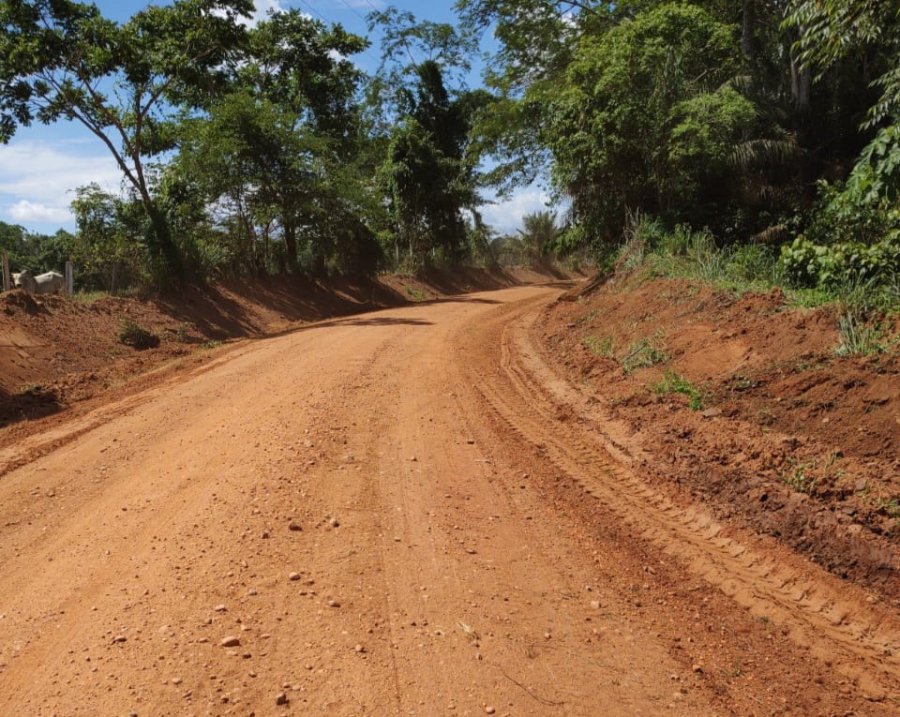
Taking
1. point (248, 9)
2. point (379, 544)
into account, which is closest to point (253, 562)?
point (379, 544)

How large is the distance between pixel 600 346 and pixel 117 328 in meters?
9.36

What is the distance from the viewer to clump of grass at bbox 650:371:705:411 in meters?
6.39

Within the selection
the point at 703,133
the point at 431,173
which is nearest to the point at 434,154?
the point at 431,173

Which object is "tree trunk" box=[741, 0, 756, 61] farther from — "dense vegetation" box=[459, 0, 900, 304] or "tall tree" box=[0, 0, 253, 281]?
"tall tree" box=[0, 0, 253, 281]

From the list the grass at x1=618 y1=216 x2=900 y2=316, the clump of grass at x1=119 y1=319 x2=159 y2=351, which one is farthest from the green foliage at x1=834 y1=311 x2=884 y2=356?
the clump of grass at x1=119 y1=319 x2=159 y2=351

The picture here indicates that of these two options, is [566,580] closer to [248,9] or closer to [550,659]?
[550,659]

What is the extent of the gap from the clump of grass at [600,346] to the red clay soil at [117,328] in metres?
6.70

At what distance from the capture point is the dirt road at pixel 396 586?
3.05 metres

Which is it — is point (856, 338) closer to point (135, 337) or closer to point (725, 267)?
point (725, 267)

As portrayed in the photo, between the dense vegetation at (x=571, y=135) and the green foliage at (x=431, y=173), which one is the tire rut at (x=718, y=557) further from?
the green foliage at (x=431, y=173)

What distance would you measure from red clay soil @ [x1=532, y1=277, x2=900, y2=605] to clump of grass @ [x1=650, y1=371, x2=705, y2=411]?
4 centimetres

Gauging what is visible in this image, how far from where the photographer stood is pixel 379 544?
4305mm

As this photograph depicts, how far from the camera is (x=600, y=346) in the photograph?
9719mm

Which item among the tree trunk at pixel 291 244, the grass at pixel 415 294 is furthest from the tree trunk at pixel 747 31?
the grass at pixel 415 294
